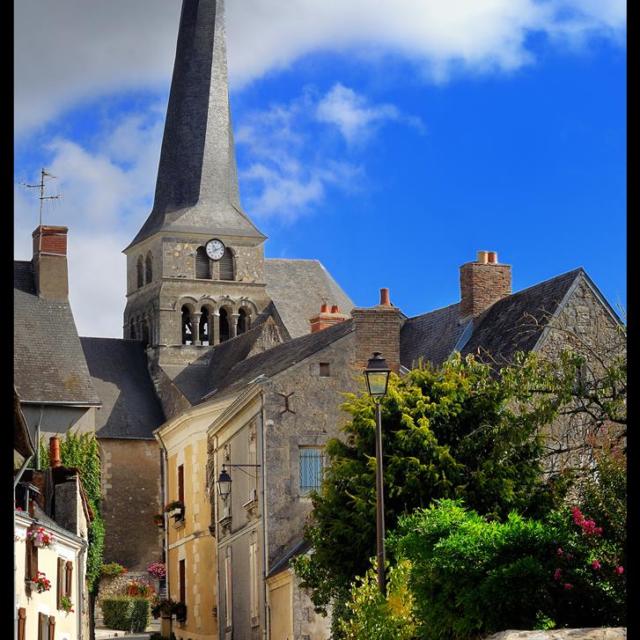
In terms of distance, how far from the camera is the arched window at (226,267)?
7531 cm

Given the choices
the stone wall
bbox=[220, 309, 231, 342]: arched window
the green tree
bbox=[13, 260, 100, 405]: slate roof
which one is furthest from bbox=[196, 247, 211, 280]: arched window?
the green tree

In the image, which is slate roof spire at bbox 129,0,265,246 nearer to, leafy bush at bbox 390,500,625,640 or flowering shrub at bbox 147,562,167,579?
flowering shrub at bbox 147,562,167,579

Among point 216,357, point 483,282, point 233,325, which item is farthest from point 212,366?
point 483,282

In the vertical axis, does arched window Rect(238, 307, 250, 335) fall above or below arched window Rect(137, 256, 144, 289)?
below

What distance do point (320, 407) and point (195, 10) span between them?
4846 cm

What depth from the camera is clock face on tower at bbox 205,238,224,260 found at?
75.1m

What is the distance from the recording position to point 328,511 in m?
23.0

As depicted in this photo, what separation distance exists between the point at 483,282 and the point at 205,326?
40470 mm

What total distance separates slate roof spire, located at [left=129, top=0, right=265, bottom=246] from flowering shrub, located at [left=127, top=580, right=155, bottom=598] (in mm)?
24637

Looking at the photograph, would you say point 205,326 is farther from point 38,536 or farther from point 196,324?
point 38,536

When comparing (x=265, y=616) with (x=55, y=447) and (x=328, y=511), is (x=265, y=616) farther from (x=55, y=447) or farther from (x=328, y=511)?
(x=55, y=447)

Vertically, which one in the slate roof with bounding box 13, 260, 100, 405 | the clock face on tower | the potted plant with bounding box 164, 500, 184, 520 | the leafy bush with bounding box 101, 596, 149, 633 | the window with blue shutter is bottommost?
the leafy bush with bounding box 101, 596, 149, 633

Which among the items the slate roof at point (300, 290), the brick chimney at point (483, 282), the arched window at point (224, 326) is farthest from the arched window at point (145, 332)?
the brick chimney at point (483, 282)
